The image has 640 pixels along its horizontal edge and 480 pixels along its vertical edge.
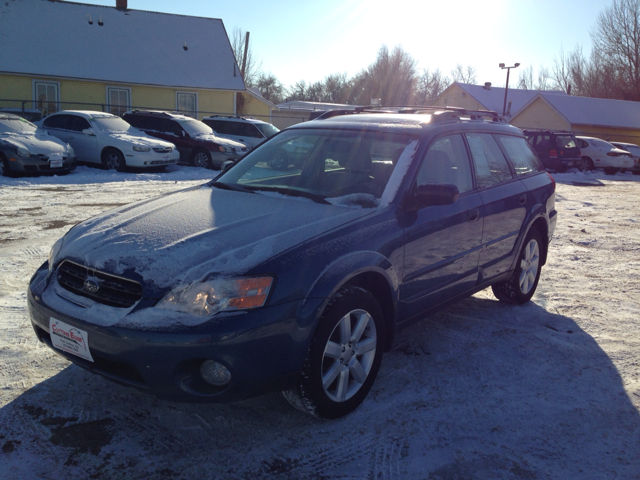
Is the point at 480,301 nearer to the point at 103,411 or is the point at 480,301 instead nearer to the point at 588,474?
the point at 588,474

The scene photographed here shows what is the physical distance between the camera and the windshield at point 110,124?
15.1 metres

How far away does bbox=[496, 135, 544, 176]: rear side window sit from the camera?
4934 mm

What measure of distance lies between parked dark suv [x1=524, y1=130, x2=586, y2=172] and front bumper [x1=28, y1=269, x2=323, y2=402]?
21177 mm

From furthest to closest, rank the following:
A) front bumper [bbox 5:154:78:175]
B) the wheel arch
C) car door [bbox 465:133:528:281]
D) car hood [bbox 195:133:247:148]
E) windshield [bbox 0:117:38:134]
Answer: car hood [bbox 195:133:247:148]
windshield [bbox 0:117:38:134]
front bumper [bbox 5:154:78:175]
car door [bbox 465:133:528:281]
the wheel arch

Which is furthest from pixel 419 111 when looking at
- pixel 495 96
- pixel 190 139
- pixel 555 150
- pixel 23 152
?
pixel 495 96

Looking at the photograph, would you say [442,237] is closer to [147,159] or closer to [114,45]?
[147,159]

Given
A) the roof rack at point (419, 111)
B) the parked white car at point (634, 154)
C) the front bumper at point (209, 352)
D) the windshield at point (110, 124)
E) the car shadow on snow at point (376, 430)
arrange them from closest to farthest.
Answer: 1. the front bumper at point (209, 352)
2. the car shadow on snow at point (376, 430)
3. the roof rack at point (419, 111)
4. the windshield at point (110, 124)
5. the parked white car at point (634, 154)

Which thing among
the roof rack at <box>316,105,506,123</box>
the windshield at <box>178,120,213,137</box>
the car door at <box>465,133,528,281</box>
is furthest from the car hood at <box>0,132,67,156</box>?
the car door at <box>465,133,528,281</box>

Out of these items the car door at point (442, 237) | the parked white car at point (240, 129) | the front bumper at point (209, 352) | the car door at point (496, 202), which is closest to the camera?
the front bumper at point (209, 352)

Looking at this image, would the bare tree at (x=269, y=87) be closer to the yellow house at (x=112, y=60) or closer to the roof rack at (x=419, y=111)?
the yellow house at (x=112, y=60)

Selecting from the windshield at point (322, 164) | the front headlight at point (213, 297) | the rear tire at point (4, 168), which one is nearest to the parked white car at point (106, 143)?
the rear tire at point (4, 168)

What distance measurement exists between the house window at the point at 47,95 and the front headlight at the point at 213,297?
2661 cm

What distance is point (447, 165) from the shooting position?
13.1 feet

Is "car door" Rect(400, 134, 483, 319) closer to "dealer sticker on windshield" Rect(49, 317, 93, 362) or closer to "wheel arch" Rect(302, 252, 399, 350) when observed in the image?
"wheel arch" Rect(302, 252, 399, 350)
